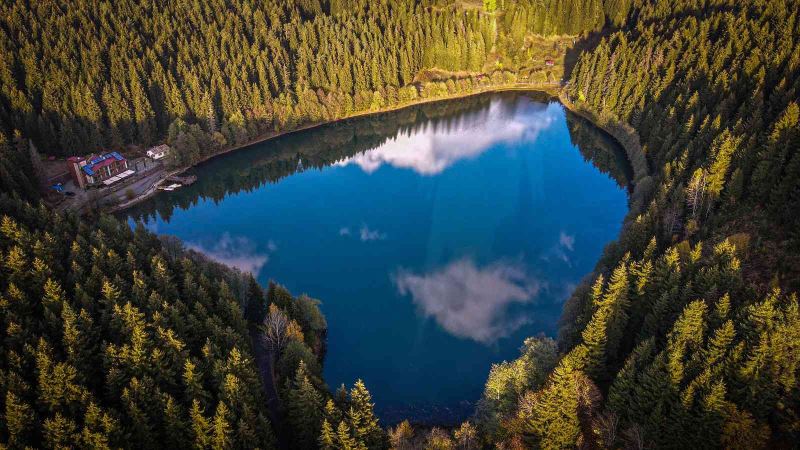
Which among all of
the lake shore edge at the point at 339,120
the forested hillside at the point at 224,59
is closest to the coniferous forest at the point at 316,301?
the forested hillside at the point at 224,59

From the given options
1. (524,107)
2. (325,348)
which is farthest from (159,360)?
(524,107)

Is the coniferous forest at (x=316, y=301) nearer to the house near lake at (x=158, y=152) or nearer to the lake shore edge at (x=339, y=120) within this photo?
the lake shore edge at (x=339, y=120)

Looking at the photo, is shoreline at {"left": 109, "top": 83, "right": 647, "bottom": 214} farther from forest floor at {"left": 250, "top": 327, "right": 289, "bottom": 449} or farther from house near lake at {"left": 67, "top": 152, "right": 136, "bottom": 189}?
forest floor at {"left": 250, "top": 327, "right": 289, "bottom": 449}

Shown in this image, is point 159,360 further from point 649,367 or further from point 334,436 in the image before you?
point 649,367

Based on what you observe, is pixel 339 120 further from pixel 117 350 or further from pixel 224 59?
pixel 117 350

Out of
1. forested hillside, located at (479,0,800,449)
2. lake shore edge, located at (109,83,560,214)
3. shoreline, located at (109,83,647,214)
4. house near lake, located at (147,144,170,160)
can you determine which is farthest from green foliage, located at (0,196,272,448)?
house near lake, located at (147,144,170,160)

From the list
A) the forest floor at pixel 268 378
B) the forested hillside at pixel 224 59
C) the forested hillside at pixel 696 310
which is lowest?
the forest floor at pixel 268 378
